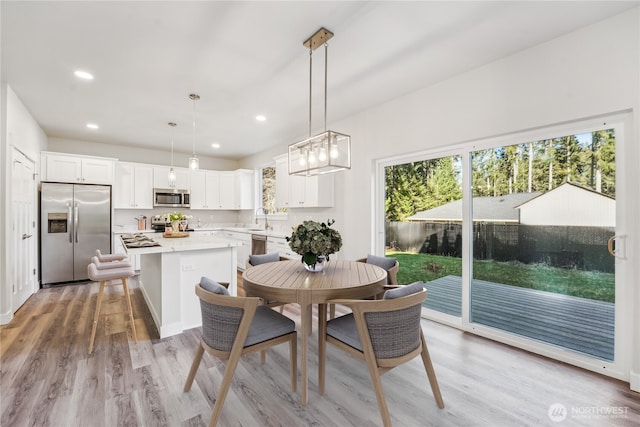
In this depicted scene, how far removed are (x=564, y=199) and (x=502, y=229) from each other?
0.54m

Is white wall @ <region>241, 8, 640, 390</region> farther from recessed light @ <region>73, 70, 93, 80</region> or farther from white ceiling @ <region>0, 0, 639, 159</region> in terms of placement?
recessed light @ <region>73, 70, 93, 80</region>

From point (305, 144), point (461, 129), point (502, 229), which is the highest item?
point (461, 129)

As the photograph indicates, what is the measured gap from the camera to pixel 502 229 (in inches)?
111

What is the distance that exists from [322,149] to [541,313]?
2469 mm

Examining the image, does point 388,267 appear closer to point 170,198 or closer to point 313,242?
point 313,242

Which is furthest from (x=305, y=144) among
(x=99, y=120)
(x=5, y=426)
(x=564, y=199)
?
(x=99, y=120)

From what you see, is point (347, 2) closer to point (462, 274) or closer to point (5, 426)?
point (462, 274)

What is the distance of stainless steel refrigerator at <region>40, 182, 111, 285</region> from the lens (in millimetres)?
4590

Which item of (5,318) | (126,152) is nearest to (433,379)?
(5,318)

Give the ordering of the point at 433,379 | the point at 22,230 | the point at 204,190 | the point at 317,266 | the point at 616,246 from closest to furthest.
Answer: the point at 433,379
the point at 616,246
the point at 317,266
the point at 22,230
the point at 204,190

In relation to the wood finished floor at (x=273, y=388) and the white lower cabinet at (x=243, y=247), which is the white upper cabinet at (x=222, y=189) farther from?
the wood finished floor at (x=273, y=388)

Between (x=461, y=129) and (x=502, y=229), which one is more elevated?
(x=461, y=129)

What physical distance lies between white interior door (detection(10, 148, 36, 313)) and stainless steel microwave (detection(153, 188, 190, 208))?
1.93 meters

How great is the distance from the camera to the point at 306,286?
1923 millimetres
